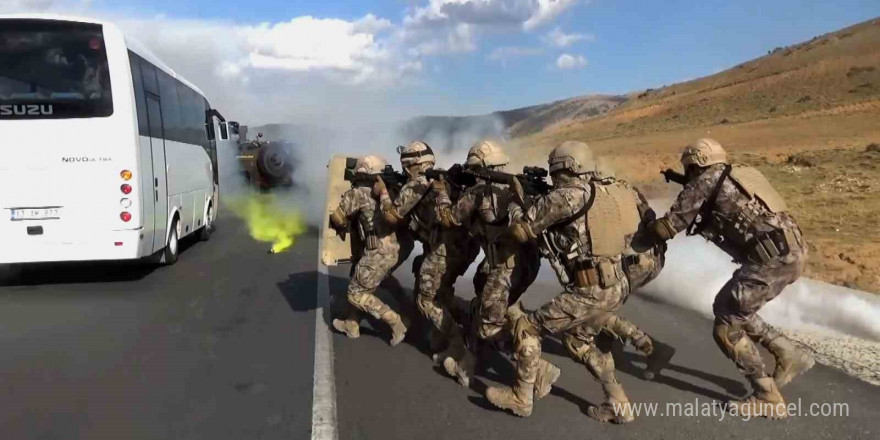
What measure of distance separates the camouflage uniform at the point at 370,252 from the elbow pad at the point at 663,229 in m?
2.22

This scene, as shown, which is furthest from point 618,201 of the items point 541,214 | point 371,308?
point 371,308

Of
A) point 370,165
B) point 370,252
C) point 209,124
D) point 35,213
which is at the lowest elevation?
point 370,252

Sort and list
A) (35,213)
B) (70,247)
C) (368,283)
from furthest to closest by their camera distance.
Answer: (70,247), (35,213), (368,283)

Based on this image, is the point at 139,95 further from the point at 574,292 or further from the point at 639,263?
the point at 574,292

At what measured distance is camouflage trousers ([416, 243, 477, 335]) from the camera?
5.43 meters

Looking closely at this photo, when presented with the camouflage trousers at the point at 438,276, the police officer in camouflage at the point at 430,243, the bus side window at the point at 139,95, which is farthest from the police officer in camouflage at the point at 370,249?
the bus side window at the point at 139,95

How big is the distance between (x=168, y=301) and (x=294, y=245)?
13.8 ft

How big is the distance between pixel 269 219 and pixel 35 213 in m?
8.46

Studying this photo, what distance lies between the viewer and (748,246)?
4.49m

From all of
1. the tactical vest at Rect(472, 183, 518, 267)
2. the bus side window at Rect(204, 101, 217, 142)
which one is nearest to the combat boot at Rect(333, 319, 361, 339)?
the tactical vest at Rect(472, 183, 518, 267)

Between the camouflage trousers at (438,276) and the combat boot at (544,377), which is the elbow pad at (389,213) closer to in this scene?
the camouflage trousers at (438,276)

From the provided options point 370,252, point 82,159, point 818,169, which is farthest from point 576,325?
point 818,169

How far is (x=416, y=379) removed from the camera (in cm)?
515

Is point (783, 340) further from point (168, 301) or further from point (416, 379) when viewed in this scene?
point (168, 301)
